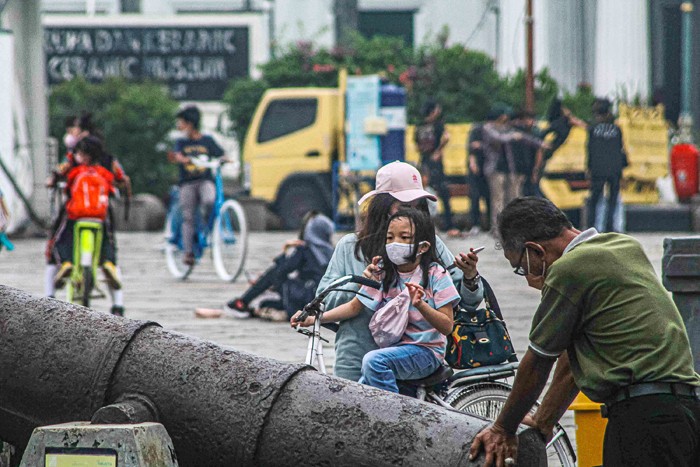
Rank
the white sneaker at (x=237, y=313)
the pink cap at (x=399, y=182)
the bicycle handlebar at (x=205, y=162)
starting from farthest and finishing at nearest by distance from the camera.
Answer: the bicycle handlebar at (x=205, y=162) → the white sneaker at (x=237, y=313) → the pink cap at (x=399, y=182)

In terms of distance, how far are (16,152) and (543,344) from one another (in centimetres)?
1692

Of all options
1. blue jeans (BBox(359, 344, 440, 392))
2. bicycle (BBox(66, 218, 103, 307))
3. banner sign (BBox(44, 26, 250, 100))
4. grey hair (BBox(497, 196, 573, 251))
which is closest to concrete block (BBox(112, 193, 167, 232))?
banner sign (BBox(44, 26, 250, 100))

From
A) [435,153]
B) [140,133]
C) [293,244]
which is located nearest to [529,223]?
[293,244]

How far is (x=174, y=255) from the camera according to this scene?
14688 mm

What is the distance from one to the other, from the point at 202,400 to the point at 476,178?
1580 cm

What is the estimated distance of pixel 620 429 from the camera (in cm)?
440

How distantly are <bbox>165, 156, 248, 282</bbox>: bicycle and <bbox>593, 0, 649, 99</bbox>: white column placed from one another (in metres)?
19.2

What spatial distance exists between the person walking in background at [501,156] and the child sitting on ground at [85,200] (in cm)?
1039

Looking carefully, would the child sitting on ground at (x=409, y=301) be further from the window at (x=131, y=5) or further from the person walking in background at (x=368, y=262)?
the window at (x=131, y=5)

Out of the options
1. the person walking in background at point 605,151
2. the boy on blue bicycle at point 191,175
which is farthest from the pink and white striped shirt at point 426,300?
the person walking in background at point 605,151

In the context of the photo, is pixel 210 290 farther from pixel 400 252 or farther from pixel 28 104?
pixel 28 104

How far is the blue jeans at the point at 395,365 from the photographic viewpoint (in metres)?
5.50

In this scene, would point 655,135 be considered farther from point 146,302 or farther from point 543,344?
point 543,344

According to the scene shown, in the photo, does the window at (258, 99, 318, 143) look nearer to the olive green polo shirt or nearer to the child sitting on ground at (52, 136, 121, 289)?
the child sitting on ground at (52, 136, 121, 289)
